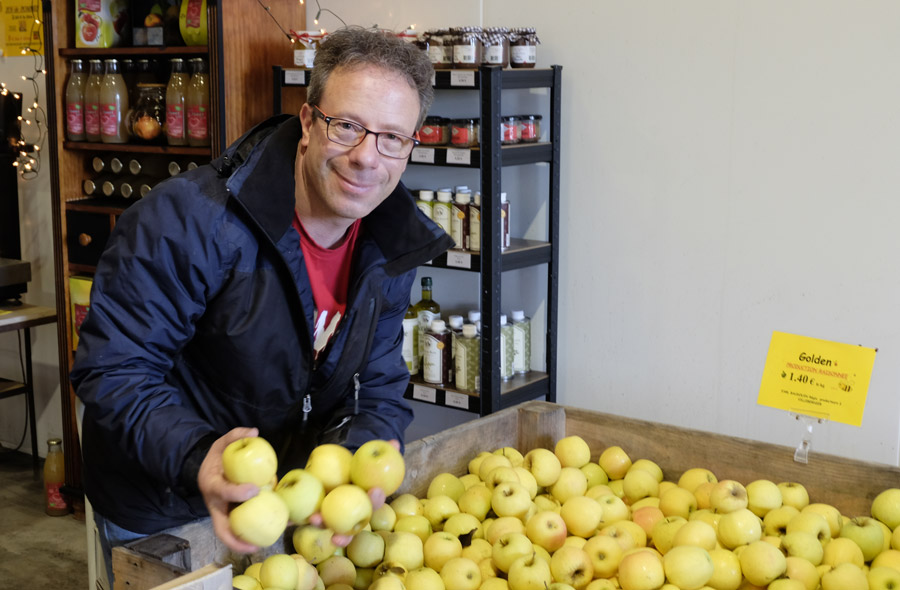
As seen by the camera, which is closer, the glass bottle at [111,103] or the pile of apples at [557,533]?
the pile of apples at [557,533]

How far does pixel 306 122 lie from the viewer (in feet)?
5.62

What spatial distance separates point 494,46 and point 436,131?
1.08 feet

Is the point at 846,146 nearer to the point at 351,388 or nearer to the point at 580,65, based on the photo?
the point at 580,65

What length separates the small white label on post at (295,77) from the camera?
3.32m

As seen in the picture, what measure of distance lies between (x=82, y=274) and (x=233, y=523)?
2.89 meters

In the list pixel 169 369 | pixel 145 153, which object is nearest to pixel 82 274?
pixel 145 153

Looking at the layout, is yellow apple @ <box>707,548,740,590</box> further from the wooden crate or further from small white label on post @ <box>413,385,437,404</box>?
small white label on post @ <box>413,385,437,404</box>

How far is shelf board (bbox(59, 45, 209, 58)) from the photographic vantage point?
3436 mm

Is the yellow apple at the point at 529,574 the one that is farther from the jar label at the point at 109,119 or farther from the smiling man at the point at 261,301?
the jar label at the point at 109,119

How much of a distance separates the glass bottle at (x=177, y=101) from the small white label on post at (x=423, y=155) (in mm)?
1021

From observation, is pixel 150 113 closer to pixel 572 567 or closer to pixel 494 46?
pixel 494 46

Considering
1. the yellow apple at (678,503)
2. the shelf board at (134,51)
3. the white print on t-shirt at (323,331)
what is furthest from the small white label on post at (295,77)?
the yellow apple at (678,503)

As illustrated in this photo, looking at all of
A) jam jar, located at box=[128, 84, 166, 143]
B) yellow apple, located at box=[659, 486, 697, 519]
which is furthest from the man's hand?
jam jar, located at box=[128, 84, 166, 143]

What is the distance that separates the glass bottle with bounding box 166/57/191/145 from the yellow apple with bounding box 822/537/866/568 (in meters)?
2.72
